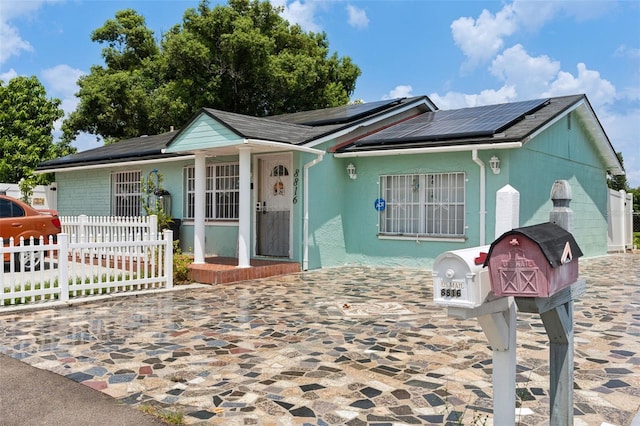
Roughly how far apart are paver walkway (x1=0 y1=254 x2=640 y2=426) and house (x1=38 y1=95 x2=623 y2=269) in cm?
343

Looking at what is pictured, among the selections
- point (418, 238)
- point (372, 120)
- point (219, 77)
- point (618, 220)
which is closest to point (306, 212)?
point (418, 238)

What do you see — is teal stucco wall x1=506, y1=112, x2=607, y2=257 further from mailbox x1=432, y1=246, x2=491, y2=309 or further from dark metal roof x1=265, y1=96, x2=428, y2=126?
mailbox x1=432, y1=246, x2=491, y2=309

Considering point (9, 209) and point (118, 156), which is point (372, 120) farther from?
point (9, 209)

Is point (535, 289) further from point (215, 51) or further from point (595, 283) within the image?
point (215, 51)

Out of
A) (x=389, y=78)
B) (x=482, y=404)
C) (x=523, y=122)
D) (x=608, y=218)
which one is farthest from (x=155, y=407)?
(x=389, y=78)

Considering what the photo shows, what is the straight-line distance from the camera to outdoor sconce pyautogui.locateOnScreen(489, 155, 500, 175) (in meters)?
11.0

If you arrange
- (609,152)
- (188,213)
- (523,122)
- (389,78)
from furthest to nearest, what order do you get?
(389,78)
(609,152)
(188,213)
(523,122)

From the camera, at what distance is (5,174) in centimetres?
2688

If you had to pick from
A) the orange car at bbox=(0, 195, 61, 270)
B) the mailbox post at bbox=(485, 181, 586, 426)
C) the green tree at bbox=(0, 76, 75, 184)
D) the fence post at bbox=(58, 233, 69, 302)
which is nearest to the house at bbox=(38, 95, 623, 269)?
the orange car at bbox=(0, 195, 61, 270)

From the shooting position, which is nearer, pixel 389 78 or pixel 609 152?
pixel 609 152

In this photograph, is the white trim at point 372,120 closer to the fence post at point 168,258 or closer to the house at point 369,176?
the house at point 369,176

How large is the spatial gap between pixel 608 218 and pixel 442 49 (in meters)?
9.06

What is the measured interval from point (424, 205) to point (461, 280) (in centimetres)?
1004

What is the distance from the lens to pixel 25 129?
27719 millimetres
